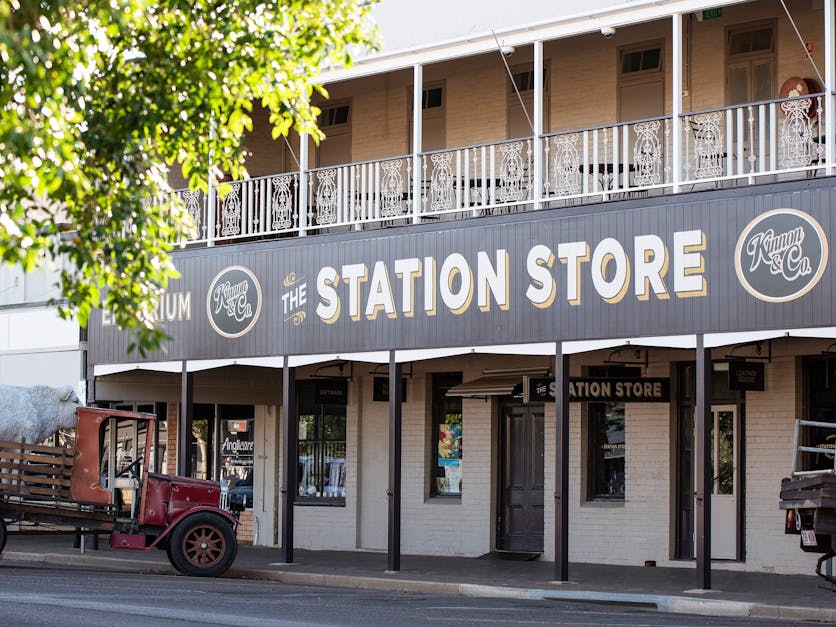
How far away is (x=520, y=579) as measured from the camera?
18953 mm

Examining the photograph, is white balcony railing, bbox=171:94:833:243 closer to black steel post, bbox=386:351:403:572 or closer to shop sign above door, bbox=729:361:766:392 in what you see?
black steel post, bbox=386:351:403:572

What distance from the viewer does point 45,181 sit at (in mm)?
8719

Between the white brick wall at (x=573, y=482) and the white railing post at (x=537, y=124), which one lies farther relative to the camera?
the white brick wall at (x=573, y=482)

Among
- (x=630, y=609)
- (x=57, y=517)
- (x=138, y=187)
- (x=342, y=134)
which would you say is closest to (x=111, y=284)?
(x=138, y=187)

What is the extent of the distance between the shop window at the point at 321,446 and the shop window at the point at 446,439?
5.92 feet

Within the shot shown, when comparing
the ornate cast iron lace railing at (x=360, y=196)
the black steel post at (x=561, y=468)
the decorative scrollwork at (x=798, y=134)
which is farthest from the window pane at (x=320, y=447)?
the decorative scrollwork at (x=798, y=134)

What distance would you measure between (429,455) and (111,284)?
14.7m

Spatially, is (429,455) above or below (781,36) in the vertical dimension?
below

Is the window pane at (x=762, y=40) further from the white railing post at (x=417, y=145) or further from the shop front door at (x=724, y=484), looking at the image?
the shop front door at (x=724, y=484)

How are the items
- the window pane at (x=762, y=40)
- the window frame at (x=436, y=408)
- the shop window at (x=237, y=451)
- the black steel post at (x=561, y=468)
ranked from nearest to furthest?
the black steel post at (x=561, y=468) → the window pane at (x=762, y=40) → the window frame at (x=436, y=408) → the shop window at (x=237, y=451)

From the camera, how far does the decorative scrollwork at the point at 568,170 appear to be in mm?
19328

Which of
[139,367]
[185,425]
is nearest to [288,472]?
[185,425]

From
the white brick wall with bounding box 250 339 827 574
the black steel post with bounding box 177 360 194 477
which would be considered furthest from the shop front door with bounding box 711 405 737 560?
the black steel post with bounding box 177 360 194 477

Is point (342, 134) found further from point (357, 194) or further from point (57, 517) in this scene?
point (57, 517)
